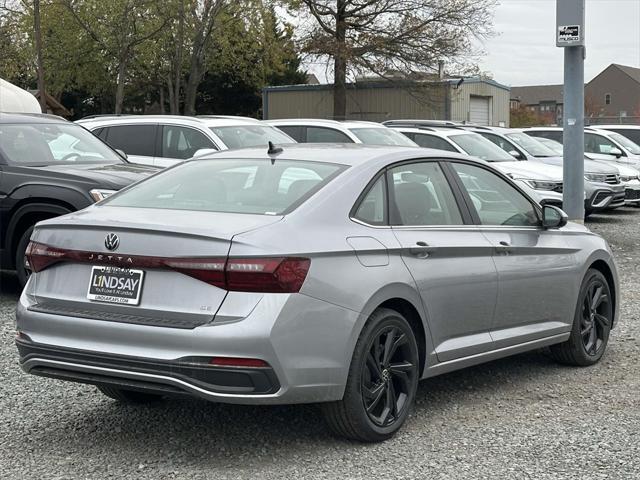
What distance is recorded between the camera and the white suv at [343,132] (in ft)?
52.3

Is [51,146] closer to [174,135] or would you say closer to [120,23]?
[174,135]

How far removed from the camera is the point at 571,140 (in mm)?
12898

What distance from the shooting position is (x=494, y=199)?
21.5ft

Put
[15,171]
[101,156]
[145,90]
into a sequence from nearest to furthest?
[15,171] < [101,156] < [145,90]

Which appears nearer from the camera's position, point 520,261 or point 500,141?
point 520,261

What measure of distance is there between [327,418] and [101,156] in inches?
250

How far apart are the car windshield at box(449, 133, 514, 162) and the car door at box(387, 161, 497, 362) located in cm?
1163

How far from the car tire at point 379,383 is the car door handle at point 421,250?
0.37 meters

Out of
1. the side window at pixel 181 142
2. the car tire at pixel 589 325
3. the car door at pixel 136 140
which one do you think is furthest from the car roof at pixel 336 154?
the car door at pixel 136 140

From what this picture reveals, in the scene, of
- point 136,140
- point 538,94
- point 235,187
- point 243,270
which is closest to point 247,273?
point 243,270

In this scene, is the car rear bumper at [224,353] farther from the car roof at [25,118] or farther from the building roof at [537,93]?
the building roof at [537,93]

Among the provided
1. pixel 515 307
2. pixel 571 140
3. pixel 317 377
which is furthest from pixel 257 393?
pixel 571 140

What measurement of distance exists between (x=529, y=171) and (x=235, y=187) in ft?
42.2

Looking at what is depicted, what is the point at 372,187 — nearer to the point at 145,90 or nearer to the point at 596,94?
the point at 145,90
